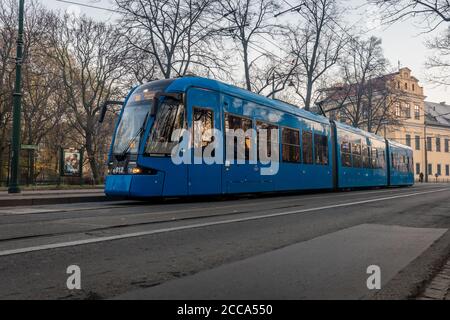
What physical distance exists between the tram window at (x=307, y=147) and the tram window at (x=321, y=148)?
55cm

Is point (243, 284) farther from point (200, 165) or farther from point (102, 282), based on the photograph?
point (200, 165)

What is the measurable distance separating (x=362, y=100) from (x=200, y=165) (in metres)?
36.2

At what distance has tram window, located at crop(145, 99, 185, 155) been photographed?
36.7 feet

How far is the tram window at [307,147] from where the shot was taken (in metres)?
17.9

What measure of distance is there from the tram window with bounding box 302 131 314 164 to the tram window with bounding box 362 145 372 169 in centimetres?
764

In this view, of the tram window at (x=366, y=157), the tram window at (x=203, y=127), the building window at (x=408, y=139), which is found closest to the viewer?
the tram window at (x=203, y=127)

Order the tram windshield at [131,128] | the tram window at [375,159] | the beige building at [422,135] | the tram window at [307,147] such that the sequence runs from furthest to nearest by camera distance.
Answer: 1. the beige building at [422,135]
2. the tram window at [375,159]
3. the tram window at [307,147]
4. the tram windshield at [131,128]

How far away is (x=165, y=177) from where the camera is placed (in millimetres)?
11219

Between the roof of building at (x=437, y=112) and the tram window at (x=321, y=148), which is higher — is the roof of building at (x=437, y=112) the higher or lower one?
the higher one

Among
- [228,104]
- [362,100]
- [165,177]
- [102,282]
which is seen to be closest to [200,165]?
[165,177]

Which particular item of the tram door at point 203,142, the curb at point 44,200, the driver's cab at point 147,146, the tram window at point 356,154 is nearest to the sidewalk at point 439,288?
the driver's cab at point 147,146

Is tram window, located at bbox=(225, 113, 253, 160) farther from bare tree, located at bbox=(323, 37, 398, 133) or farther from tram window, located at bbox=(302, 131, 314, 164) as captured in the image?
bare tree, located at bbox=(323, 37, 398, 133)

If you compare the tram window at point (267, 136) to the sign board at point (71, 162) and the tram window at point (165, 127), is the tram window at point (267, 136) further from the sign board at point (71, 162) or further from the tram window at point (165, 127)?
the sign board at point (71, 162)
